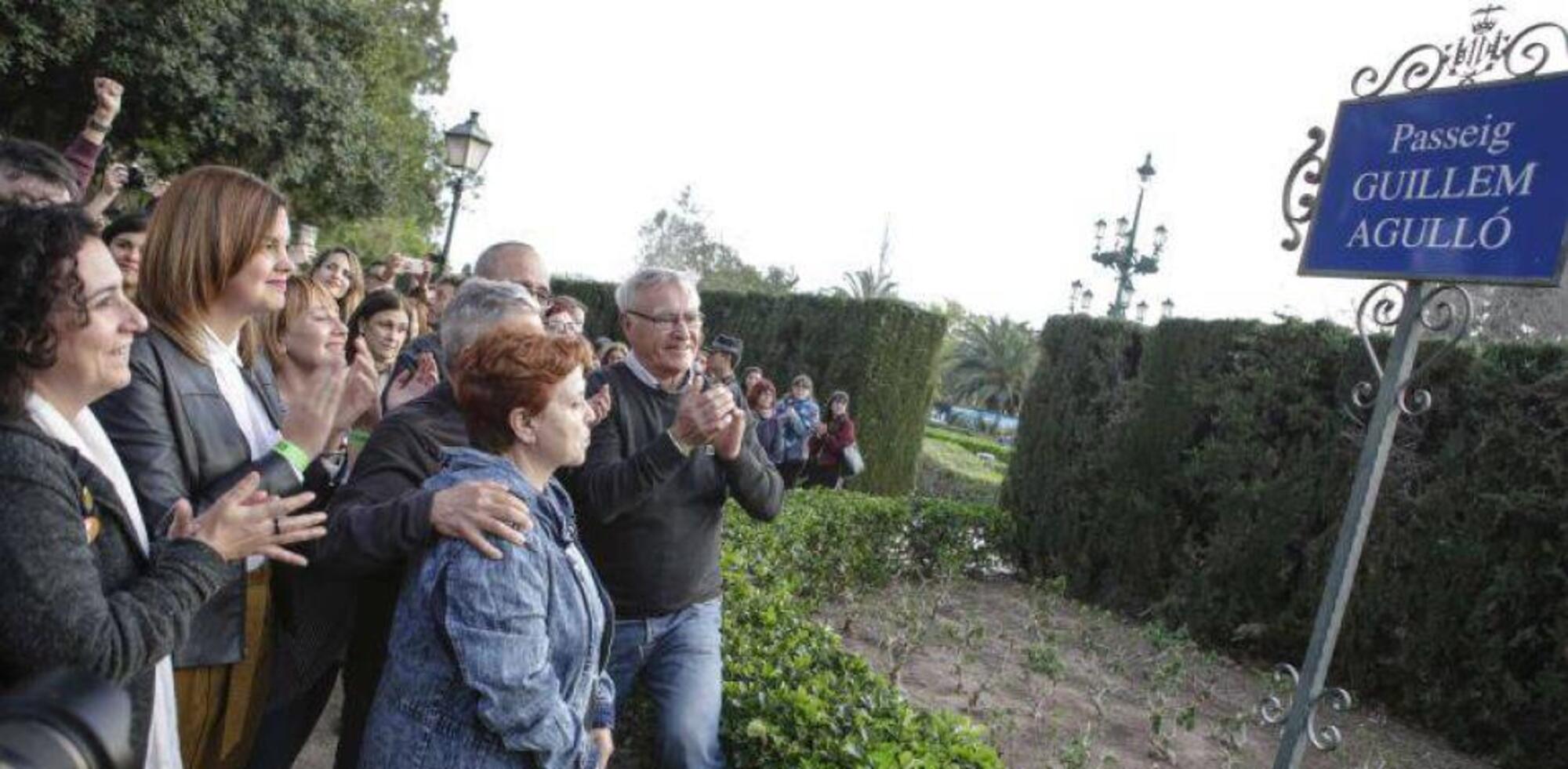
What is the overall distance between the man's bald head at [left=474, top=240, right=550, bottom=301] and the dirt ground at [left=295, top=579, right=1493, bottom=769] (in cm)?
186

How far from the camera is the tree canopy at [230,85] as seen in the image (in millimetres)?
13289

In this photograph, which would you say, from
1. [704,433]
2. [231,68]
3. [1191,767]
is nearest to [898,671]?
[1191,767]

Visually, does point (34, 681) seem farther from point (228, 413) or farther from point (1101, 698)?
point (1101, 698)

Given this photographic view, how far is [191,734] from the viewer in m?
2.23

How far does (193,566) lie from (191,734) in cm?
67

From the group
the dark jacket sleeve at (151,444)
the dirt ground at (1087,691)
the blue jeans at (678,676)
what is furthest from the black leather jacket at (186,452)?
the dirt ground at (1087,691)

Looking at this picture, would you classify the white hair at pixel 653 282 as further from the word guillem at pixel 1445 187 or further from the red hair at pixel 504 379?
the word guillem at pixel 1445 187

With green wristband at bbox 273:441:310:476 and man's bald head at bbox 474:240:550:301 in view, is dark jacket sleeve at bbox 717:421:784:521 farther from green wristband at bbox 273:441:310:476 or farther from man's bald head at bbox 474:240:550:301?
green wristband at bbox 273:441:310:476

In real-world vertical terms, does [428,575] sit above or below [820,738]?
above

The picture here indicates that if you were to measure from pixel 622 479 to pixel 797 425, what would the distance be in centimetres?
877

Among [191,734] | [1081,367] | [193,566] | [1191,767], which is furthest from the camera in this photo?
[1081,367]

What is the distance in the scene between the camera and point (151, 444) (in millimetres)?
2145

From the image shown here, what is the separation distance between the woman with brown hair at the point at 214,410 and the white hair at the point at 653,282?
1.07 m

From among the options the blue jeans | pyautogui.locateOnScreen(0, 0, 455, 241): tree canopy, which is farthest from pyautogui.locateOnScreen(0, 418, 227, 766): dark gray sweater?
pyautogui.locateOnScreen(0, 0, 455, 241): tree canopy
